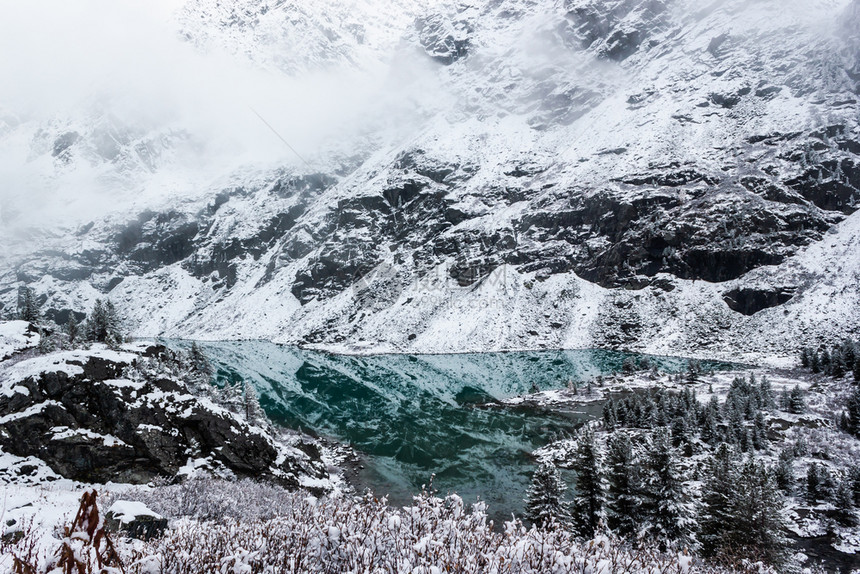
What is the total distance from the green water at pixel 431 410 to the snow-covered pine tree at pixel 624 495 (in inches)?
346

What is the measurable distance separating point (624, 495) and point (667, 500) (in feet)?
7.72

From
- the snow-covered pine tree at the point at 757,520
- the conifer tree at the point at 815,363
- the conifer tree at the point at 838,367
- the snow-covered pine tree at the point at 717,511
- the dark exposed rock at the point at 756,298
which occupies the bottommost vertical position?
the dark exposed rock at the point at 756,298

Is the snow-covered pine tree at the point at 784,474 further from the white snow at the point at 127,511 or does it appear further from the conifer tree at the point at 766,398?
the white snow at the point at 127,511

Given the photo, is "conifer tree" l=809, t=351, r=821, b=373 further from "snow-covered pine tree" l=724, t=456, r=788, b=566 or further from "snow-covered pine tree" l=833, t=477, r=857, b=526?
"snow-covered pine tree" l=724, t=456, r=788, b=566

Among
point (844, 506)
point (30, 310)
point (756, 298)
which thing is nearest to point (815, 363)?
point (756, 298)

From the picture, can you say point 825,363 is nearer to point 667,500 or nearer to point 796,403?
point 796,403

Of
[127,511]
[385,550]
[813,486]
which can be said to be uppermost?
[385,550]

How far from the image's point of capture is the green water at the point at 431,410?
44.2 metres

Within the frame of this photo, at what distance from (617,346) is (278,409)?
100 metres

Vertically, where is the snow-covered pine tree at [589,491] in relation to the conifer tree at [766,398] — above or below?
above

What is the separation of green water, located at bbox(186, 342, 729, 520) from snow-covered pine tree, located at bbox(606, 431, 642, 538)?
878 centimetres

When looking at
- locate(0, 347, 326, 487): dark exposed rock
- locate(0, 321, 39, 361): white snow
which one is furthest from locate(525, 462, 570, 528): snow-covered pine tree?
locate(0, 321, 39, 361): white snow

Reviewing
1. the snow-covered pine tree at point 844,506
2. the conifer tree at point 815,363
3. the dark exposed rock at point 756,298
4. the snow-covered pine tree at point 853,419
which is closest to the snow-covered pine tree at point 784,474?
the snow-covered pine tree at point 844,506

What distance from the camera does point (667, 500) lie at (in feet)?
86.1
